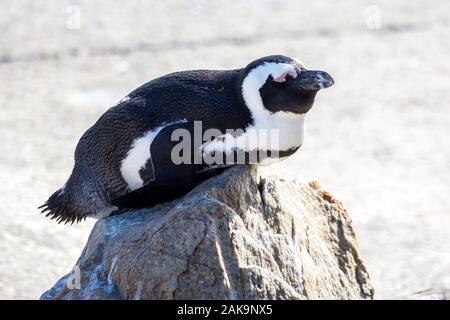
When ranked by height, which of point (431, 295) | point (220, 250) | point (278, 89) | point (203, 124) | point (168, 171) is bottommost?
point (431, 295)

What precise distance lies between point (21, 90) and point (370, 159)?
8.67 feet

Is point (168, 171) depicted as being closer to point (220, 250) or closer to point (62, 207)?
point (220, 250)

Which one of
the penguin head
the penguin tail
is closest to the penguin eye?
the penguin head

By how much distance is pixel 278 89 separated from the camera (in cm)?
373

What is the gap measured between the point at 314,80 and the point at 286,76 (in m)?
0.11

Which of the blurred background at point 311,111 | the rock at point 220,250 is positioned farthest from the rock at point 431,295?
the rock at point 220,250

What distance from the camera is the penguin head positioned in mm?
3713

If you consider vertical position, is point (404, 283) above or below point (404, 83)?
below

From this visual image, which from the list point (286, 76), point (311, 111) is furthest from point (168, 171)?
point (311, 111)

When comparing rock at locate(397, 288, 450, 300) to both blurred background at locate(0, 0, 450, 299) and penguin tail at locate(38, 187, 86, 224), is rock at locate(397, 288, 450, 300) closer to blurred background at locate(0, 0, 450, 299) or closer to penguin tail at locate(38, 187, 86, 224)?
blurred background at locate(0, 0, 450, 299)

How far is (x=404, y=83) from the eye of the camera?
8398 mm

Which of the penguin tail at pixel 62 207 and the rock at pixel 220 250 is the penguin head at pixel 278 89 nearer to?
the rock at pixel 220 250
